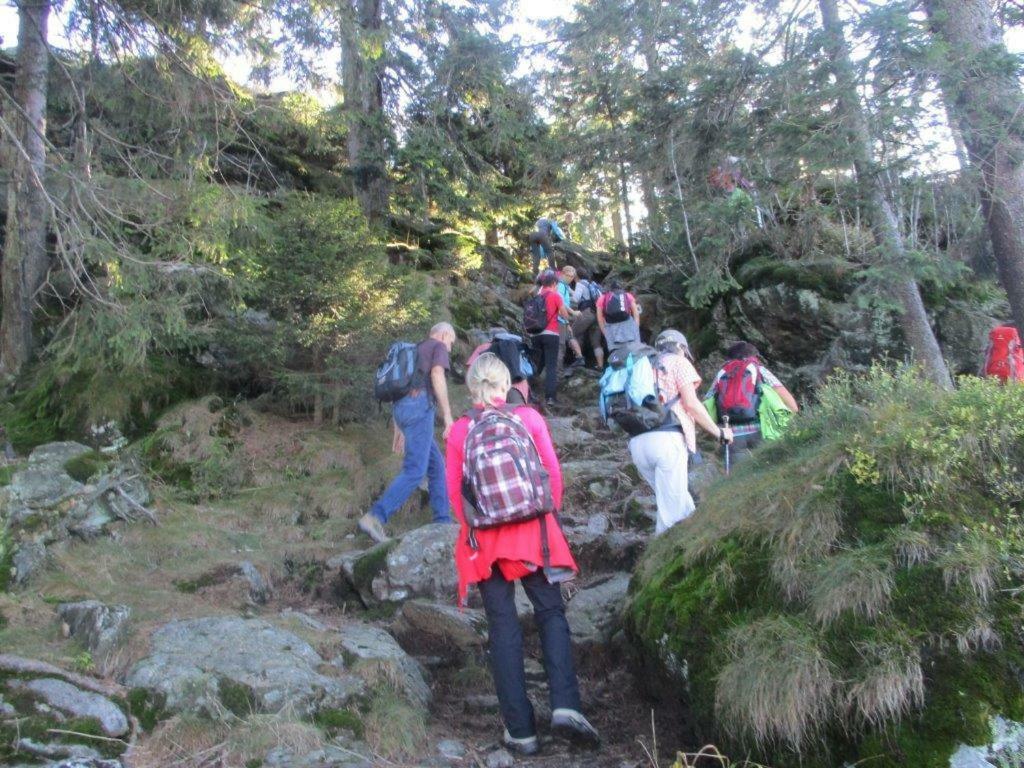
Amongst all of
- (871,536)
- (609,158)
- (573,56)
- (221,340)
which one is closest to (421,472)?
(221,340)

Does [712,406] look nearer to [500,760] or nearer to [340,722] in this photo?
[500,760]

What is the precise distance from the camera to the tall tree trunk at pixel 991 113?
25.2 feet

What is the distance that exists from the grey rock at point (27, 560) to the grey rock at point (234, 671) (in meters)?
1.53

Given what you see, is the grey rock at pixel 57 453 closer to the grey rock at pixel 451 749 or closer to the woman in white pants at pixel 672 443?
the grey rock at pixel 451 749

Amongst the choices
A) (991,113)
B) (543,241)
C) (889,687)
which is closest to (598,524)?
Answer: (889,687)

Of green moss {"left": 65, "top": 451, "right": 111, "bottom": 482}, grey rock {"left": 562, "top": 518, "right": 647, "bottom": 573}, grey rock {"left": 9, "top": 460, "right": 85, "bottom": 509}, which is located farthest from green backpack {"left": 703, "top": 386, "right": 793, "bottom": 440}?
green moss {"left": 65, "top": 451, "right": 111, "bottom": 482}

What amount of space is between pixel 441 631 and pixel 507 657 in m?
1.81

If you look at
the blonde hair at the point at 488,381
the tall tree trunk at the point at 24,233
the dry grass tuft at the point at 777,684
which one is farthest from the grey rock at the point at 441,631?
the tall tree trunk at the point at 24,233

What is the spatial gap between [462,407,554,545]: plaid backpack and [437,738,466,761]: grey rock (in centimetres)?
123

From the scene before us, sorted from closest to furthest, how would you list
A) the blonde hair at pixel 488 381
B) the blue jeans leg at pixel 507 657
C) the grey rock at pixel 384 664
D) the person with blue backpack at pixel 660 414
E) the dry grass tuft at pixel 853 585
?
the dry grass tuft at pixel 853 585 → the blue jeans leg at pixel 507 657 → the blonde hair at pixel 488 381 → the grey rock at pixel 384 664 → the person with blue backpack at pixel 660 414

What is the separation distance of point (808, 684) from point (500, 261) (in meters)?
16.0

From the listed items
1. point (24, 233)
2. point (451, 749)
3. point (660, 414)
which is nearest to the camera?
point (451, 749)

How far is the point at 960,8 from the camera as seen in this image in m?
8.18

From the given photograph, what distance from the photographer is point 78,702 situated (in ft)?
14.4
